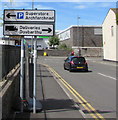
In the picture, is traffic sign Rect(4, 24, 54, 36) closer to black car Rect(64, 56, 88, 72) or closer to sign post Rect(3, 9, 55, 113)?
sign post Rect(3, 9, 55, 113)

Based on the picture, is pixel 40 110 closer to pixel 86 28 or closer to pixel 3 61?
pixel 3 61

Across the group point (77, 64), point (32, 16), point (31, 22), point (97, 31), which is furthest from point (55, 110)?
point (97, 31)

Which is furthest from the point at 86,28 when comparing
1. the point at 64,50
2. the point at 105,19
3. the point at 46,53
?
the point at 105,19

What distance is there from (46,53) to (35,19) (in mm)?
63293

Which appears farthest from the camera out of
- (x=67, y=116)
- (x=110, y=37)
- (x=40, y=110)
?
(x=110, y=37)

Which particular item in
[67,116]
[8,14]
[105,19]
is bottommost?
[67,116]

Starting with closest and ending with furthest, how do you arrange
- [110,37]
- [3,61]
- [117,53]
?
1. [3,61]
2. [117,53]
3. [110,37]

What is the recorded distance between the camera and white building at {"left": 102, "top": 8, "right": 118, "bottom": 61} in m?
38.3

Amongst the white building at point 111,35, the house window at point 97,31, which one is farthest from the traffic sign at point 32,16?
the house window at point 97,31

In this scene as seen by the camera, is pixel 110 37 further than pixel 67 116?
Yes

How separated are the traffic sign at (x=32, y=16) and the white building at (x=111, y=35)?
31481mm

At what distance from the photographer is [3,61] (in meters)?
7.57

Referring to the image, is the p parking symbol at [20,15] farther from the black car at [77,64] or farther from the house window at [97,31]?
the house window at [97,31]

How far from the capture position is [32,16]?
681cm
